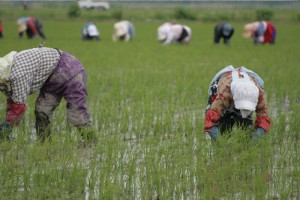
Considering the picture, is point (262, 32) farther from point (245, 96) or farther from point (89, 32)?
point (245, 96)

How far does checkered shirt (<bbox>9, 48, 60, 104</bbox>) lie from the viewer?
355cm

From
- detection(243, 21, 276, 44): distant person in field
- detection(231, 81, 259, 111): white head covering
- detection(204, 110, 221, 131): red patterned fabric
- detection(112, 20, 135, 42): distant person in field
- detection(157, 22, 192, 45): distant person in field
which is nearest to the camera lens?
detection(231, 81, 259, 111): white head covering

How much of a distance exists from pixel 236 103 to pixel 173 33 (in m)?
11.6

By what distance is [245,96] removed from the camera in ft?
10.5

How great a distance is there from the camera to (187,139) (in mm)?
4043

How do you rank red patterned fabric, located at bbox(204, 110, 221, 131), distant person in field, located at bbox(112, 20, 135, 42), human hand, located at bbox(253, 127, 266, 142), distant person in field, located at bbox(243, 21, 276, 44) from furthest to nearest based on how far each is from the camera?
1. distant person in field, located at bbox(112, 20, 135, 42)
2. distant person in field, located at bbox(243, 21, 276, 44)
3. human hand, located at bbox(253, 127, 266, 142)
4. red patterned fabric, located at bbox(204, 110, 221, 131)

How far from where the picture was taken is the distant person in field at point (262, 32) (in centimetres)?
1382

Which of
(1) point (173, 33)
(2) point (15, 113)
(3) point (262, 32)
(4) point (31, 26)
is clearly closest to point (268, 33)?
(3) point (262, 32)

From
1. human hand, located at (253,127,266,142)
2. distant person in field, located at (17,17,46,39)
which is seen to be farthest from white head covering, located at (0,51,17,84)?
distant person in field, located at (17,17,46,39)

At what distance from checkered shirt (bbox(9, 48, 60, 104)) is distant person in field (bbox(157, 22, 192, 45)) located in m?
10.7

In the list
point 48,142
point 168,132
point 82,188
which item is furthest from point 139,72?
point 82,188

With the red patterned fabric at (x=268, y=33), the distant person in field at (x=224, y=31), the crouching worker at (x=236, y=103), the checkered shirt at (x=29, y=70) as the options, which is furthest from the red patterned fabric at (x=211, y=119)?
the red patterned fabric at (x=268, y=33)

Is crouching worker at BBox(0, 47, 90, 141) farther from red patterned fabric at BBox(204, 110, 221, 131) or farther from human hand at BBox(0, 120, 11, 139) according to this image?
red patterned fabric at BBox(204, 110, 221, 131)

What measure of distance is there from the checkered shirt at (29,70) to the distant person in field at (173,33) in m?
10.7
